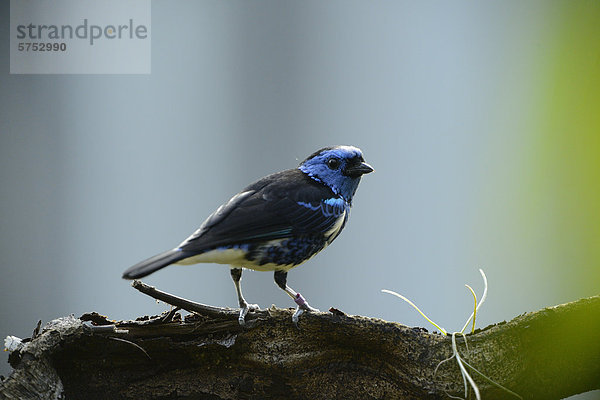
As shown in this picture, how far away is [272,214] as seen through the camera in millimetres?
1441

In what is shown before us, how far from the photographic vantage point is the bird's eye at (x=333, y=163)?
161 centimetres

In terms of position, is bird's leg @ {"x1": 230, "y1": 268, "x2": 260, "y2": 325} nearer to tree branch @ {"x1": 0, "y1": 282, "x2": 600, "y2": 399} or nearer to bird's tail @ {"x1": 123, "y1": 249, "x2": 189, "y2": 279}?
tree branch @ {"x1": 0, "y1": 282, "x2": 600, "y2": 399}

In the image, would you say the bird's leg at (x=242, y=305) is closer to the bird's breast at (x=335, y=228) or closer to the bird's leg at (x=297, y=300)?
the bird's leg at (x=297, y=300)

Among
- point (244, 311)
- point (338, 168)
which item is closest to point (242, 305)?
point (244, 311)

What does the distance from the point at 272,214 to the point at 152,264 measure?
36 centimetres

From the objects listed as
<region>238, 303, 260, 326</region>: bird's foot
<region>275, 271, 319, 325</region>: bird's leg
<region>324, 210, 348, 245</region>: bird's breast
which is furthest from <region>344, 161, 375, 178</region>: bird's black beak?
<region>238, 303, 260, 326</region>: bird's foot

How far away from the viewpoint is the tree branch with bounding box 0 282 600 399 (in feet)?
4.29

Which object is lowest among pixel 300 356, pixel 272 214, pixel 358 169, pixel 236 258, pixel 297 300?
pixel 300 356

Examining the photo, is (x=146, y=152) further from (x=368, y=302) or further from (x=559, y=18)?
(x=559, y=18)

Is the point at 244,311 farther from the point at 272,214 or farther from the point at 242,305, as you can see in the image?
the point at 272,214

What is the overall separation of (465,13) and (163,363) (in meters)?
1.56

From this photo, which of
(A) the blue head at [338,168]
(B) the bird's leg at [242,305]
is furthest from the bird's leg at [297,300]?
(A) the blue head at [338,168]

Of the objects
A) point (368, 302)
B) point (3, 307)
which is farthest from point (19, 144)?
point (368, 302)

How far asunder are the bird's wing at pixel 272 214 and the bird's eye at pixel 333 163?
0.23 ft
